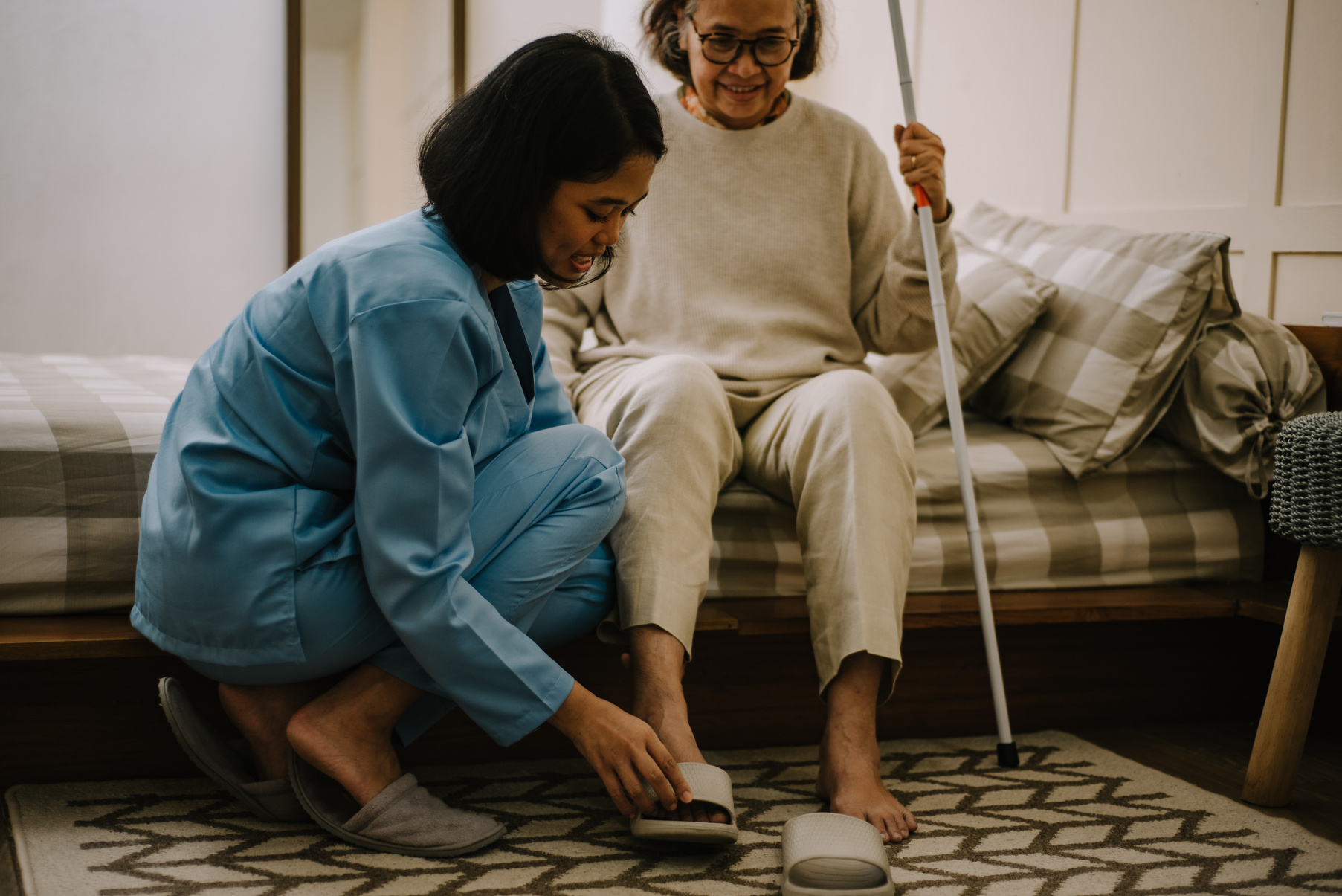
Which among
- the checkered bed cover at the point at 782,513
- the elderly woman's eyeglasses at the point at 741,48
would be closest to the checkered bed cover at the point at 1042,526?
the checkered bed cover at the point at 782,513

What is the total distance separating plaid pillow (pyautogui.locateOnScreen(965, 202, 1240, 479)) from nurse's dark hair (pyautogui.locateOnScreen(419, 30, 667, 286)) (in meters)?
0.94

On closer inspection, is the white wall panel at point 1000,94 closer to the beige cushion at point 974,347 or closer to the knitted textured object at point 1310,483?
the beige cushion at point 974,347

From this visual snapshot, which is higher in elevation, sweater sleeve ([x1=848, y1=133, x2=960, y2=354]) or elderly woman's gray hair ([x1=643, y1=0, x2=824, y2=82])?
elderly woman's gray hair ([x1=643, y1=0, x2=824, y2=82])

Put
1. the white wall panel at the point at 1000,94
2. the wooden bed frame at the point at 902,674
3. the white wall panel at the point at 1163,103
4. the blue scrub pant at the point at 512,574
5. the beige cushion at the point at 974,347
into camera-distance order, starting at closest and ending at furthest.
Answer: the blue scrub pant at the point at 512,574
the wooden bed frame at the point at 902,674
the beige cushion at the point at 974,347
the white wall panel at the point at 1163,103
the white wall panel at the point at 1000,94

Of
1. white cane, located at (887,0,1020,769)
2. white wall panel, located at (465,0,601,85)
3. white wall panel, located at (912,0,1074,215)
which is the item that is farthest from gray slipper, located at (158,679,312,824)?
white wall panel, located at (465,0,601,85)

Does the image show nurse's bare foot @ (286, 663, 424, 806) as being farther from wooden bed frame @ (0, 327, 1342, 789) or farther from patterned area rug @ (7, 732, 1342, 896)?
wooden bed frame @ (0, 327, 1342, 789)

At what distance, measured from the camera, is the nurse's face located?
1072mm

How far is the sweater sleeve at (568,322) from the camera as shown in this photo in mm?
1652

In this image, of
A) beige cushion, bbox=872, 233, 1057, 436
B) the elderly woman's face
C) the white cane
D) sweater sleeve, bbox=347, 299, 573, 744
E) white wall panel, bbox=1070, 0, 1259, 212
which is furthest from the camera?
white wall panel, bbox=1070, 0, 1259, 212

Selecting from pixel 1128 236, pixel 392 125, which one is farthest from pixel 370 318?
pixel 392 125

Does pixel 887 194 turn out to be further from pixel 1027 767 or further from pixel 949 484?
pixel 1027 767

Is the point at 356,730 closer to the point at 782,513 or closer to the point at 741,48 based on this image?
the point at 782,513

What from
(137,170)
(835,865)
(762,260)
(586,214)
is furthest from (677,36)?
(137,170)

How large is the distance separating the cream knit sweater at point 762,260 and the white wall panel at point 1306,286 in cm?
62
